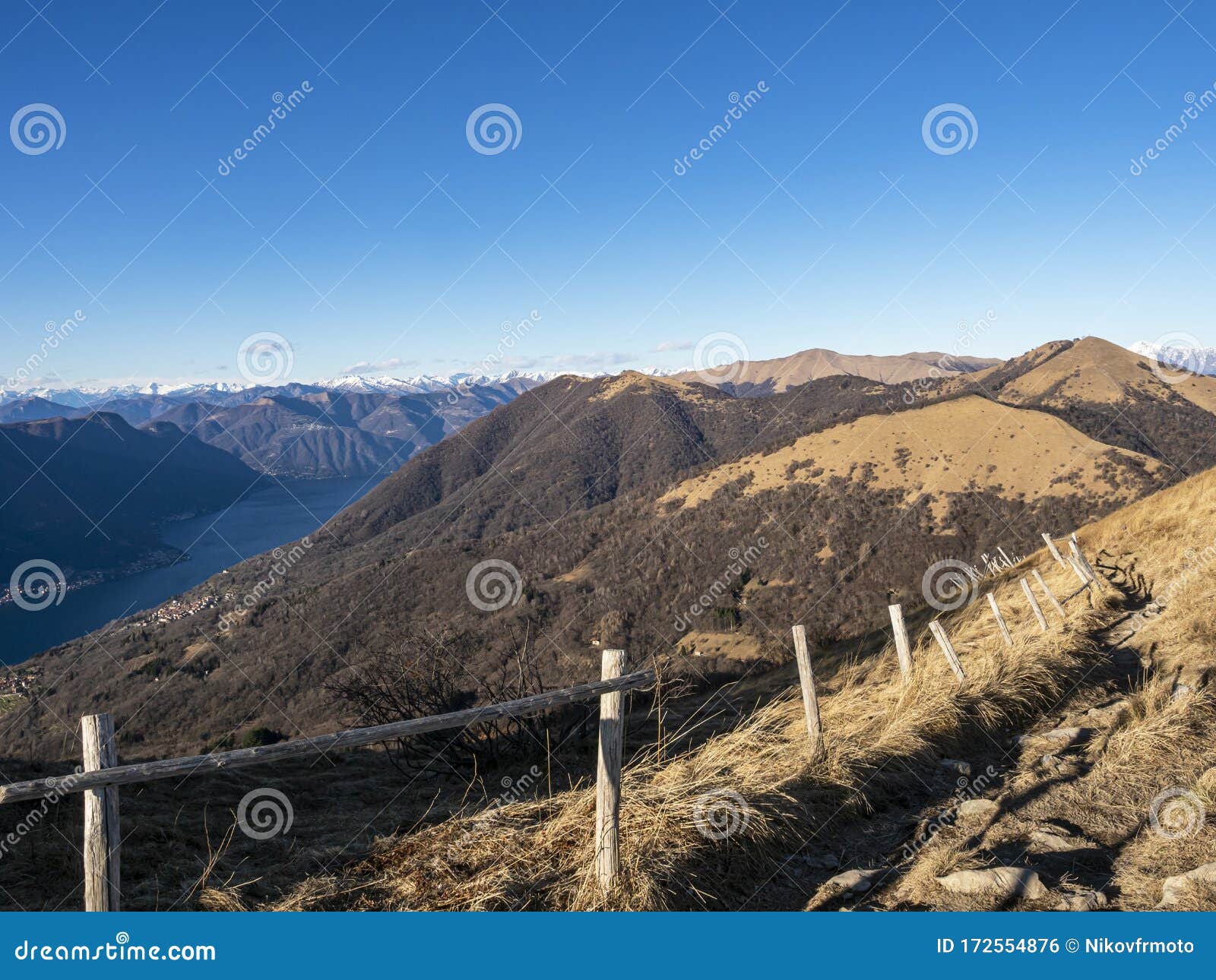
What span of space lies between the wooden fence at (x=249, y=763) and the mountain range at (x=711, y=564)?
79.8 ft

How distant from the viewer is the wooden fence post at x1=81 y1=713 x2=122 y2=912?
3334mm

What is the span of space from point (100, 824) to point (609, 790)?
2.58 meters

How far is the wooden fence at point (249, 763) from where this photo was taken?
10.8 ft

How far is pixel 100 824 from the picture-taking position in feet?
11.0

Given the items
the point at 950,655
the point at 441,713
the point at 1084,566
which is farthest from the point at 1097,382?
the point at 441,713

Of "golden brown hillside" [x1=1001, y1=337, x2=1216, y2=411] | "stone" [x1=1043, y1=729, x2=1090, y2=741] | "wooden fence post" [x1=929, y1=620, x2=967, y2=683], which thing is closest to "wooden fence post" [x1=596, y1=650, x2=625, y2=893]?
"stone" [x1=1043, y1=729, x2=1090, y2=741]

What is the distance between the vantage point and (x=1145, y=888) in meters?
3.69

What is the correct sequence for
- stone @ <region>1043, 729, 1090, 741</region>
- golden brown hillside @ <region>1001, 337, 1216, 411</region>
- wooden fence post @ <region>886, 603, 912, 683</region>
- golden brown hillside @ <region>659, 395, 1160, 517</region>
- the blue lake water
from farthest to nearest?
the blue lake water → golden brown hillside @ <region>1001, 337, 1216, 411</region> → golden brown hillside @ <region>659, 395, 1160, 517</region> → wooden fence post @ <region>886, 603, 912, 683</region> → stone @ <region>1043, 729, 1090, 741</region>

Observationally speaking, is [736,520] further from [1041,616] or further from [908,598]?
[1041,616]

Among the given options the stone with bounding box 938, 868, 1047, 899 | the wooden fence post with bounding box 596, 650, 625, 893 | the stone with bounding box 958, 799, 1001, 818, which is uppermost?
the wooden fence post with bounding box 596, 650, 625, 893

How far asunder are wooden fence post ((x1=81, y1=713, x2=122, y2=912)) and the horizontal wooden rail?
0.07 metres

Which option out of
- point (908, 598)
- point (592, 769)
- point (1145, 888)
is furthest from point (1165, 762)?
point (908, 598)

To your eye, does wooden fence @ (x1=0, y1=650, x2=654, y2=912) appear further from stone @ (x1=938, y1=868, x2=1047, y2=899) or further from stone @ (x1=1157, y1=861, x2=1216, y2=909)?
stone @ (x1=1157, y1=861, x2=1216, y2=909)

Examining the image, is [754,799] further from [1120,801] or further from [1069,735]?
[1069,735]
